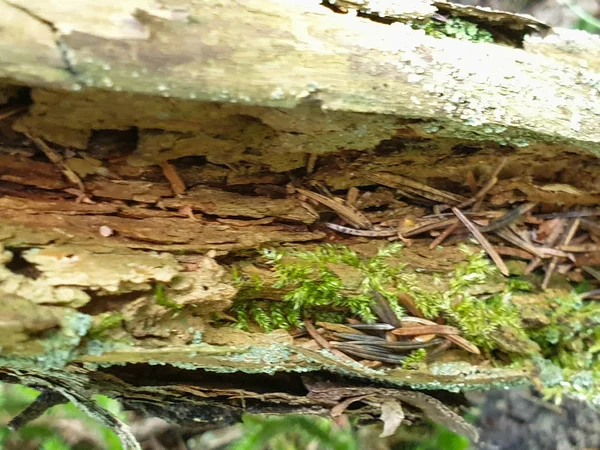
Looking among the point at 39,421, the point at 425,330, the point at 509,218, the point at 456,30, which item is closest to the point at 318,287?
the point at 425,330

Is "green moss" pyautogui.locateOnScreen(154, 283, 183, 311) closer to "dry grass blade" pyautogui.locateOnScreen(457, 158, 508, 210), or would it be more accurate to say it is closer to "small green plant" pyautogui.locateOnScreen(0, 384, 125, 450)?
"dry grass blade" pyautogui.locateOnScreen(457, 158, 508, 210)

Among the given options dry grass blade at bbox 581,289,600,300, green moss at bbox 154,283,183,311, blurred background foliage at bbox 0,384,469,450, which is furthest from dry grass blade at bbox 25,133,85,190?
dry grass blade at bbox 581,289,600,300

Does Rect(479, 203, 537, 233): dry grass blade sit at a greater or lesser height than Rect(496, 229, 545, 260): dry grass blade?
greater

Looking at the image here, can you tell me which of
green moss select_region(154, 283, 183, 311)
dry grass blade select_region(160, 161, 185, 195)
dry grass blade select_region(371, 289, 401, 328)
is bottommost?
dry grass blade select_region(371, 289, 401, 328)

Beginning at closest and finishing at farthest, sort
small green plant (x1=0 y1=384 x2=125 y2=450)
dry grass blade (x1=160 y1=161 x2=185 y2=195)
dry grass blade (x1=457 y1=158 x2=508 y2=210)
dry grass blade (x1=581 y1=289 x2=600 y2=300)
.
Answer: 1. dry grass blade (x1=160 y1=161 x2=185 y2=195)
2. dry grass blade (x1=457 y1=158 x2=508 y2=210)
3. dry grass blade (x1=581 y1=289 x2=600 y2=300)
4. small green plant (x1=0 y1=384 x2=125 y2=450)

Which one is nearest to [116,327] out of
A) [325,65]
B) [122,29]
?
[122,29]

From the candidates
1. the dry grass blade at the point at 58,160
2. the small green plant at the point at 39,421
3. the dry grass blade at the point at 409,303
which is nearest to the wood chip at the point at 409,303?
the dry grass blade at the point at 409,303

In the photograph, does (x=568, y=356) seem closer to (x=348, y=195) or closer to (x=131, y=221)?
(x=348, y=195)
